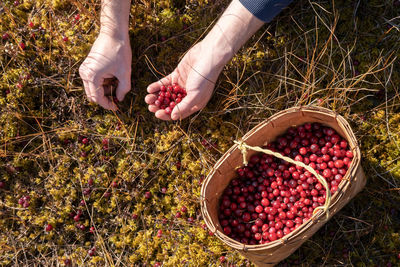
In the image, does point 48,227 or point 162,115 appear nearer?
point 162,115

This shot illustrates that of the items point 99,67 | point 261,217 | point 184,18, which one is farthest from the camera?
point 184,18

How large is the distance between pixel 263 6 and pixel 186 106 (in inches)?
54.5

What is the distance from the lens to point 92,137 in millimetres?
4625

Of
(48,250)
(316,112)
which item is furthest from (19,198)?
(316,112)

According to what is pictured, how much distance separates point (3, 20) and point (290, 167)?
4.45m

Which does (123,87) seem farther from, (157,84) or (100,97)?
(157,84)

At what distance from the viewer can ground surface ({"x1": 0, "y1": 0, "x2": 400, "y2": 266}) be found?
13.1 ft

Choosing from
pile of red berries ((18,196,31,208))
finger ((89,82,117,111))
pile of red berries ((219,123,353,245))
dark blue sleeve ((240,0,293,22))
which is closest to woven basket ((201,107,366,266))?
pile of red berries ((219,123,353,245))

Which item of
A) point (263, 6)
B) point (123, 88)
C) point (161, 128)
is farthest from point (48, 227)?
point (263, 6)

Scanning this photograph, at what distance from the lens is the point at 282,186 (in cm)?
375

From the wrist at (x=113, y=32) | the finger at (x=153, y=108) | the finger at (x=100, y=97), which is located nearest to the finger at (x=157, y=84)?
the finger at (x=153, y=108)

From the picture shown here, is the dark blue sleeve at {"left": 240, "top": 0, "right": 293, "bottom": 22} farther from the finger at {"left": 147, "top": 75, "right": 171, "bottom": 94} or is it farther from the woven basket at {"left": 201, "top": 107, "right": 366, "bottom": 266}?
the finger at {"left": 147, "top": 75, "right": 171, "bottom": 94}

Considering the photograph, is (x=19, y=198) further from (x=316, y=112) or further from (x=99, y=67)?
(x=316, y=112)

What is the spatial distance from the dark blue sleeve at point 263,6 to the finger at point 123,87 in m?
1.67
